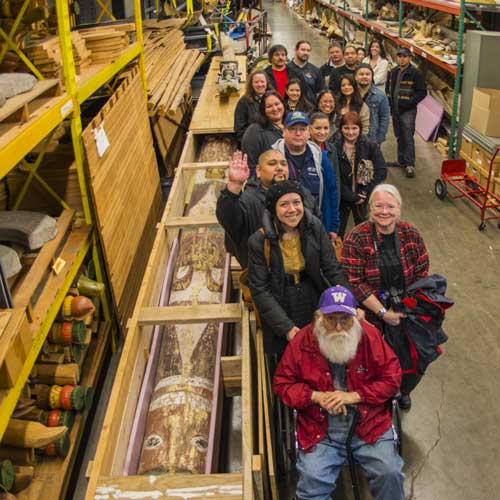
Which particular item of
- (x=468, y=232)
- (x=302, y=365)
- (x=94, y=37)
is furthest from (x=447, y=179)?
(x=302, y=365)

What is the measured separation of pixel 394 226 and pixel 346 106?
302 centimetres

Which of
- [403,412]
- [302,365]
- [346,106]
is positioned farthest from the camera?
[346,106]

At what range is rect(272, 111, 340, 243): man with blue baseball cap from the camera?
4.18 metres

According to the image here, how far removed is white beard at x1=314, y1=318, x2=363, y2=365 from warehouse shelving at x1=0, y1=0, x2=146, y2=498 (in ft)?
5.47

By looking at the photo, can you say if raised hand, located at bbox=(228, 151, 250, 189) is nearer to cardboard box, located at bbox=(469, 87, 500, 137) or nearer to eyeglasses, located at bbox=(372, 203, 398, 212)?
eyeglasses, located at bbox=(372, 203, 398, 212)

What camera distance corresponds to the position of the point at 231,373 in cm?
361

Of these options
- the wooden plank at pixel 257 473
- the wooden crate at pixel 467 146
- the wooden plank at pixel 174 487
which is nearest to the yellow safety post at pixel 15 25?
the wooden plank at pixel 174 487

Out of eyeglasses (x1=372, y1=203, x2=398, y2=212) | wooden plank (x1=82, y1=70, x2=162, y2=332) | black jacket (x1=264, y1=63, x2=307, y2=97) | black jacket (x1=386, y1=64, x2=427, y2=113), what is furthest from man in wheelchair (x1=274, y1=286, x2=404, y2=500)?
black jacket (x1=386, y1=64, x2=427, y2=113)

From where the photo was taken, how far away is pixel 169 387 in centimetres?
388

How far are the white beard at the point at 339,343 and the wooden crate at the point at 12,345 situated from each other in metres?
1.61

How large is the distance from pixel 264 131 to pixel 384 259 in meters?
1.87

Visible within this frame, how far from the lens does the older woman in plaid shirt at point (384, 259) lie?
11.7 feet

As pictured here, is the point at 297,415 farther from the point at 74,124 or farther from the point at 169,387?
the point at 74,124

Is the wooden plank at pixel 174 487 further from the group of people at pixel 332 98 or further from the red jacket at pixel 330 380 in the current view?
the group of people at pixel 332 98
